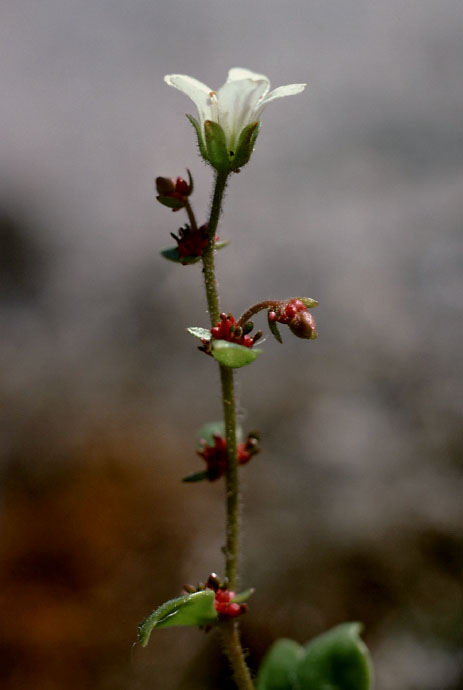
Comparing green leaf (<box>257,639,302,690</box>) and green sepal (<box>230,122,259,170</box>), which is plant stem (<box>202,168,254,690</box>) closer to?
green sepal (<box>230,122,259,170</box>)

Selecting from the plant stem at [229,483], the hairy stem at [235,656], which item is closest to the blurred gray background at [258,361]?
the plant stem at [229,483]

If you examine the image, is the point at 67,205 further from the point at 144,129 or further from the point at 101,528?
the point at 101,528

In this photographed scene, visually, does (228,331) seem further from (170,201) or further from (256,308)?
(170,201)

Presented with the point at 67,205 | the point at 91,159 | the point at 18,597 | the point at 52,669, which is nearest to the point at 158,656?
the point at 52,669

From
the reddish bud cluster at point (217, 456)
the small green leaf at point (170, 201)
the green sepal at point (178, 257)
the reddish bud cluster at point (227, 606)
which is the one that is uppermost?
the small green leaf at point (170, 201)

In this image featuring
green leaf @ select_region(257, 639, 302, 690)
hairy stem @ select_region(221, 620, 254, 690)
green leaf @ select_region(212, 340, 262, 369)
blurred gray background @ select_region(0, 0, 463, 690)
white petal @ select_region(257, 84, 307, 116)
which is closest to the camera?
green leaf @ select_region(212, 340, 262, 369)

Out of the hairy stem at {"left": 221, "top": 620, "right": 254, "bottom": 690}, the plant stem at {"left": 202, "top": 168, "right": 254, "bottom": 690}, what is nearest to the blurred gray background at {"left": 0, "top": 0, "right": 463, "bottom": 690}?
the plant stem at {"left": 202, "top": 168, "right": 254, "bottom": 690}

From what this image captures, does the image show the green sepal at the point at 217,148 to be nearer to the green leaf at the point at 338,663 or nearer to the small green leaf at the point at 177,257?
the small green leaf at the point at 177,257
